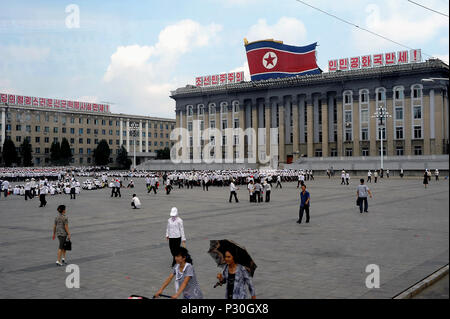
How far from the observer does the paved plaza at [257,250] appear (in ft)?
26.2

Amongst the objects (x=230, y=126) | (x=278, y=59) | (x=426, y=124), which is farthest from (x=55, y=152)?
(x=426, y=124)

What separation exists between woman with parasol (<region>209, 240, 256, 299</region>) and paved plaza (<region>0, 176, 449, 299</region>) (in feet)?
7.30

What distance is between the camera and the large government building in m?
65.6

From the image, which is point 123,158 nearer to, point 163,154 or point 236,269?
point 163,154

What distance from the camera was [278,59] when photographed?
7738 cm

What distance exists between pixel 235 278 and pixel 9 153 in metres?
90.4

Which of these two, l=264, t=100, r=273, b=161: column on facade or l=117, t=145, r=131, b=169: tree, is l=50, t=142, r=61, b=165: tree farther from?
l=264, t=100, r=273, b=161: column on facade

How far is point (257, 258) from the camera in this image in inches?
417

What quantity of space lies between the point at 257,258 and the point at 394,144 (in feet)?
210
